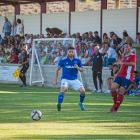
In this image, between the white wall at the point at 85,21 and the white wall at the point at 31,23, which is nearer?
the white wall at the point at 85,21

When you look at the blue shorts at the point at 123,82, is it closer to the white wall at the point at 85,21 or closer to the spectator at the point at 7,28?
the white wall at the point at 85,21

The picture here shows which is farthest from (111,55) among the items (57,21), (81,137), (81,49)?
(81,137)

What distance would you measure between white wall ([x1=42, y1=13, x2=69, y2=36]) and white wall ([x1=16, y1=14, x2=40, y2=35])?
0.60m

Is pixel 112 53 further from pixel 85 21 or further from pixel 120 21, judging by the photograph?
pixel 85 21

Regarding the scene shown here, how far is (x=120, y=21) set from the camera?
21.7 m

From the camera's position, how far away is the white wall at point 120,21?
2108cm

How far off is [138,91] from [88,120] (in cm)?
758

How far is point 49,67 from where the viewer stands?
18859 mm

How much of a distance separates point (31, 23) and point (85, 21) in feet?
16.2

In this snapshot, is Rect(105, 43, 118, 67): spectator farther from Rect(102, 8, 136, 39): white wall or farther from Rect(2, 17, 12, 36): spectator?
Rect(2, 17, 12, 36): spectator

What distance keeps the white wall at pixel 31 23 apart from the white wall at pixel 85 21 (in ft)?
10.6

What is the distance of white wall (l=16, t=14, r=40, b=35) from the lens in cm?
2573

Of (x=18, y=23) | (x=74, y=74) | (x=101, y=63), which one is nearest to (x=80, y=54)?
(x=101, y=63)

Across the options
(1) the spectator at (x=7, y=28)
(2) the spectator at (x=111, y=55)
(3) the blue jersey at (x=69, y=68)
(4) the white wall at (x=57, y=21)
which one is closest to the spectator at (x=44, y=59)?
(2) the spectator at (x=111, y=55)
